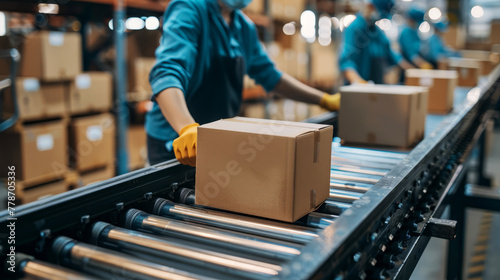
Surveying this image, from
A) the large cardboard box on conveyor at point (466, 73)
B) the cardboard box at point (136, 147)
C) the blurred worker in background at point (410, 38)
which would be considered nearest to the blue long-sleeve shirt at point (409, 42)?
the blurred worker in background at point (410, 38)

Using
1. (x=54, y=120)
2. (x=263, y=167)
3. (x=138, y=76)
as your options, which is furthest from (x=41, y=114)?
(x=263, y=167)

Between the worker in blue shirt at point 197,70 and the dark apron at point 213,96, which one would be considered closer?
the worker in blue shirt at point 197,70

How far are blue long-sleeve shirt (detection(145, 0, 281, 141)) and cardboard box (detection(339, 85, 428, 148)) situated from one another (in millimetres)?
529

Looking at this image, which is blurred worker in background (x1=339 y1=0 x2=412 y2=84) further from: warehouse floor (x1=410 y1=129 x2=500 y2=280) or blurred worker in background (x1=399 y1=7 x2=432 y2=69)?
blurred worker in background (x1=399 y1=7 x2=432 y2=69)

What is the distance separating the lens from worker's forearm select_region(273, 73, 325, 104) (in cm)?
237

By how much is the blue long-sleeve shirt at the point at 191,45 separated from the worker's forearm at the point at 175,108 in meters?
0.02

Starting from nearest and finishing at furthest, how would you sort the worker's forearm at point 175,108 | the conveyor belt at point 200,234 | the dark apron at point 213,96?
the conveyor belt at point 200,234 → the worker's forearm at point 175,108 → the dark apron at point 213,96

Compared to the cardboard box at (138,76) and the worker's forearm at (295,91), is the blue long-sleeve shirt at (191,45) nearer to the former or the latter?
the worker's forearm at (295,91)

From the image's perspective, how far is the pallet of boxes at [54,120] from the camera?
3170 mm

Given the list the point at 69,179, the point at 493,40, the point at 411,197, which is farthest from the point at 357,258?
the point at 493,40

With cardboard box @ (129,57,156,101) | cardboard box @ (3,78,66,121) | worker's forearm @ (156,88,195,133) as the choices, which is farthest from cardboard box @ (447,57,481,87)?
worker's forearm @ (156,88,195,133)

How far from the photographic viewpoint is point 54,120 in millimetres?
3512

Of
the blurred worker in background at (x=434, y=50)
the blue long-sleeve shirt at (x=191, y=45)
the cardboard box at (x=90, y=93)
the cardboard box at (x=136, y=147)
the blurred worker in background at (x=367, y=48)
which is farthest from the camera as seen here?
the blurred worker in background at (x=434, y=50)

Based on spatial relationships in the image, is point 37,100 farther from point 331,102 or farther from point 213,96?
point 331,102
